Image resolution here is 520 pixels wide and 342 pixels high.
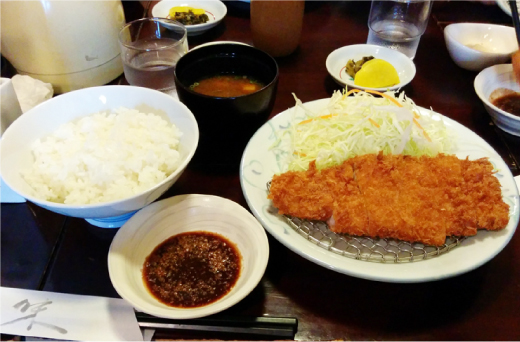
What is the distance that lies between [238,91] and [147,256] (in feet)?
3.15

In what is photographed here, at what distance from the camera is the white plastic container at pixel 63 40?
74.5 inches

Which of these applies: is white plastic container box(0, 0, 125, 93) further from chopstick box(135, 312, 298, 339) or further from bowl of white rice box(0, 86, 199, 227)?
chopstick box(135, 312, 298, 339)

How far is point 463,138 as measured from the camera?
6.12 feet

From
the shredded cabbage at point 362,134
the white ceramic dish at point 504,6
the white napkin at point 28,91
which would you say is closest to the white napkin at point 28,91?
the white napkin at point 28,91

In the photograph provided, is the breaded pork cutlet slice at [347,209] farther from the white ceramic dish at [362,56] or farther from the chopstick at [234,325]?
the white ceramic dish at [362,56]

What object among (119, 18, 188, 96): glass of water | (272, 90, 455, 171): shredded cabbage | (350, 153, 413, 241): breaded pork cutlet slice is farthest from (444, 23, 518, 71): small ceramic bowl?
(119, 18, 188, 96): glass of water

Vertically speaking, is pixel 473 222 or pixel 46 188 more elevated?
pixel 46 188

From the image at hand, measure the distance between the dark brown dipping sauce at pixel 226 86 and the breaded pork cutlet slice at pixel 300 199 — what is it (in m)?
0.60

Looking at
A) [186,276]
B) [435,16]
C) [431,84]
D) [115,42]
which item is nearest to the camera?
[186,276]

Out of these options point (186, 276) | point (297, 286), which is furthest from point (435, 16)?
point (186, 276)

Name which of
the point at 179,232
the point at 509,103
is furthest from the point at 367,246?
the point at 509,103

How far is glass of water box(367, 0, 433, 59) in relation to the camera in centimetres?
271

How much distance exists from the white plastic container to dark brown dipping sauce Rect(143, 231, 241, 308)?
1349 mm

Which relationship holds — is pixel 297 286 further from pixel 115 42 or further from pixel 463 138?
pixel 115 42
